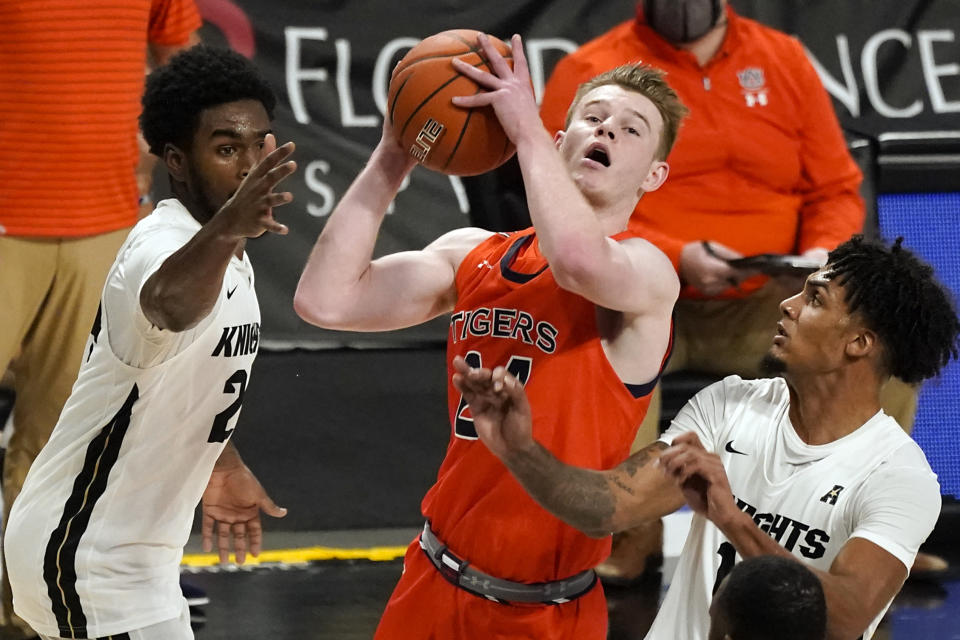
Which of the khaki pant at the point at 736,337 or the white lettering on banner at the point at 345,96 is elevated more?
the white lettering on banner at the point at 345,96

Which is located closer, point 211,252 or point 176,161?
point 211,252

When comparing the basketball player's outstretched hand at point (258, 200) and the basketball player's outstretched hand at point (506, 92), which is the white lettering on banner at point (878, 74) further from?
the basketball player's outstretched hand at point (258, 200)

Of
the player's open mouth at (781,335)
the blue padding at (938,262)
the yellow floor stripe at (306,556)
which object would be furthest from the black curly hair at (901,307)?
the yellow floor stripe at (306,556)

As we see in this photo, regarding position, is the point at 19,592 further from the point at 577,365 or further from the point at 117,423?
the point at 577,365

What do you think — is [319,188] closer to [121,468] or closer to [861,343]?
[121,468]

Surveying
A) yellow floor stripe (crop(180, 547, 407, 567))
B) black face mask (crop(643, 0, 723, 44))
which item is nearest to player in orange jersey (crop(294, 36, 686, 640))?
black face mask (crop(643, 0, 723, 44))

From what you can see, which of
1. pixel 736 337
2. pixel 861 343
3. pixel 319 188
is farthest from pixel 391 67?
pixel 861 343

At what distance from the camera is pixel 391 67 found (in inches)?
242

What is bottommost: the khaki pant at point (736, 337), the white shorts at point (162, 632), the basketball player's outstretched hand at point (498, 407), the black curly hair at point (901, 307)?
the white shorts at point (162, 632)

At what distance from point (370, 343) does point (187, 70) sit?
273 cm

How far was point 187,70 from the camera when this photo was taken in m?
3.42

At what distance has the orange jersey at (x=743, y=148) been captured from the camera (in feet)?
17.9

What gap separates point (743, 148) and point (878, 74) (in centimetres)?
133

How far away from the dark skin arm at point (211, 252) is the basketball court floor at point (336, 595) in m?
2.25
